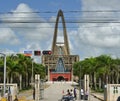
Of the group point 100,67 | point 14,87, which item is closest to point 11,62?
point 100,67

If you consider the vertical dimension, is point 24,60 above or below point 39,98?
above

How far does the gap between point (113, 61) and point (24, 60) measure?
67.4ft

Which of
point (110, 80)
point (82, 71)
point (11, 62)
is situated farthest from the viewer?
point (82, 71)

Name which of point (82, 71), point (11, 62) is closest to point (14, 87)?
point (11, 62)

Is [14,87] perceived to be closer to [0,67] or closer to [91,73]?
[0,67]

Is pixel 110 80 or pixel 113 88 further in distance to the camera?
pixel 110 80

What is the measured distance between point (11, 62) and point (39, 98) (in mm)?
30765

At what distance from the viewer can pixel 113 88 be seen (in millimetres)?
48250

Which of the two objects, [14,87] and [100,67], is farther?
[100,67]

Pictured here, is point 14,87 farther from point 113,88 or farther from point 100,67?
point 100,67

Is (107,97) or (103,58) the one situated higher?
(103,58)

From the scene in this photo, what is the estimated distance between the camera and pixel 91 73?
112312 millimetres

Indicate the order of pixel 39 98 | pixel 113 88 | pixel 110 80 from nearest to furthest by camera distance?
pixel 113 88 → pixel 39 98 → pixel 110 80

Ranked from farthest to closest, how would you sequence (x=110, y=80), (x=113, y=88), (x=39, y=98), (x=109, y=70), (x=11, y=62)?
(x=110, y=80), (x=109, y=70), (x=11, y=62), (x=39, y=98), (x=113, y=88)
